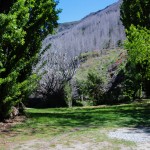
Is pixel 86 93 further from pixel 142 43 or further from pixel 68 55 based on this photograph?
pixel 142 43

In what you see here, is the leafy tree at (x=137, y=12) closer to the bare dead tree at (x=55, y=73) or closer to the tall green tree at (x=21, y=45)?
the bare dead tree at (x=55, y=73)

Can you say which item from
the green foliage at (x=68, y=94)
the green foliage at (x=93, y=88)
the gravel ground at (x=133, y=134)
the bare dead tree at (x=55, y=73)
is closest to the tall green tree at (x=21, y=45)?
the gravel ground at (x=133, y=134)

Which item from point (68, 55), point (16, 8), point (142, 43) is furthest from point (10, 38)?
point (68, 55)

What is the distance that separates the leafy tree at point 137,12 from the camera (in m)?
30.7

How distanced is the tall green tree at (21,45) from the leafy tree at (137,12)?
44.4ft

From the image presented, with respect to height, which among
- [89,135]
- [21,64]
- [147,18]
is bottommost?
[89,135]

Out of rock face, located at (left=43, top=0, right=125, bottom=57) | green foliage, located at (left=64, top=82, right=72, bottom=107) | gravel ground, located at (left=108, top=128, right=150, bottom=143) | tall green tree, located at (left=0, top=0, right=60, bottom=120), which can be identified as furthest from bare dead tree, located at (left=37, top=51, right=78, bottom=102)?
rock face, located at (left=43, top=0, right=125, bottom=57)

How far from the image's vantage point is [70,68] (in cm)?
3797

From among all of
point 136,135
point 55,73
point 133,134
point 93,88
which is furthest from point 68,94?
point 136,135

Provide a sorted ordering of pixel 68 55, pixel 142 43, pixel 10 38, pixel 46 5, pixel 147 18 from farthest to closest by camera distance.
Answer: pixel 68 55 → pixel 147 18 → pixel 142 43 → pixel 46 5 → pixel 10 38

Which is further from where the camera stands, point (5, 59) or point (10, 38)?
point (5, 59)

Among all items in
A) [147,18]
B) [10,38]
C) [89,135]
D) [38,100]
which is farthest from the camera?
[38,100]

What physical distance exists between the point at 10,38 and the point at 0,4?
10.8 ft

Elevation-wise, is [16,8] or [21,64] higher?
[16,8]
